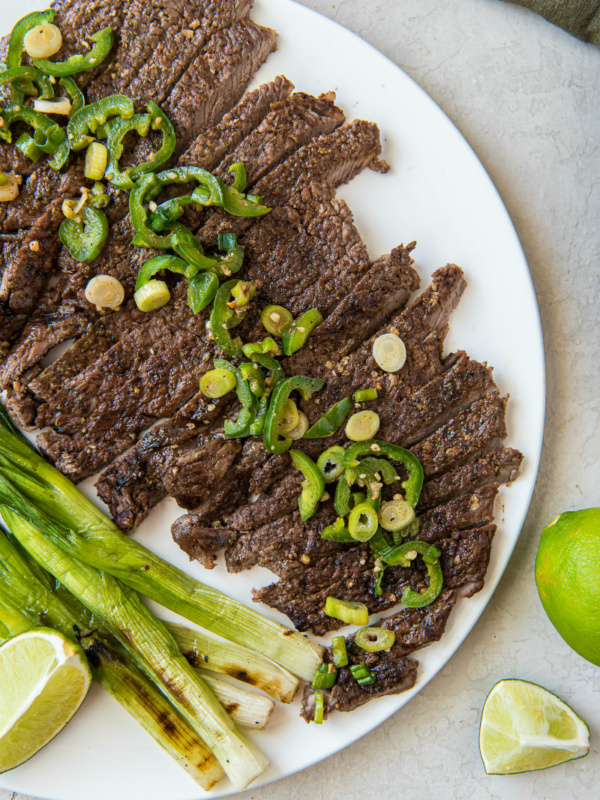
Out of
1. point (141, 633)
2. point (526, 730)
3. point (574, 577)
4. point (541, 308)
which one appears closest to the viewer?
point (574, 577)

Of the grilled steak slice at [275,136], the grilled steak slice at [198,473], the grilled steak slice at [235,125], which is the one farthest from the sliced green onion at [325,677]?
the grilled steak slice at [235,125]

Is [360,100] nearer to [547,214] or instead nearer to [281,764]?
[547,214]

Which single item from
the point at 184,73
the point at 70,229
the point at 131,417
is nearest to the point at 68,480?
the point at 131,417

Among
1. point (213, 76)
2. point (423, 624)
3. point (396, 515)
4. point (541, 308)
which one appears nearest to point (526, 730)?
point (423, 624)

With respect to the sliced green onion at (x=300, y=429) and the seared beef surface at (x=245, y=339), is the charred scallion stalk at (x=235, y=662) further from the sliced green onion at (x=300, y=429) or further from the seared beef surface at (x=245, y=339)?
the sliced green onion at (x=300, y=429)

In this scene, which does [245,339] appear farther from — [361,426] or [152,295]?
[361,426]

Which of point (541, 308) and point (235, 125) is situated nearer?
point (235, 125)
